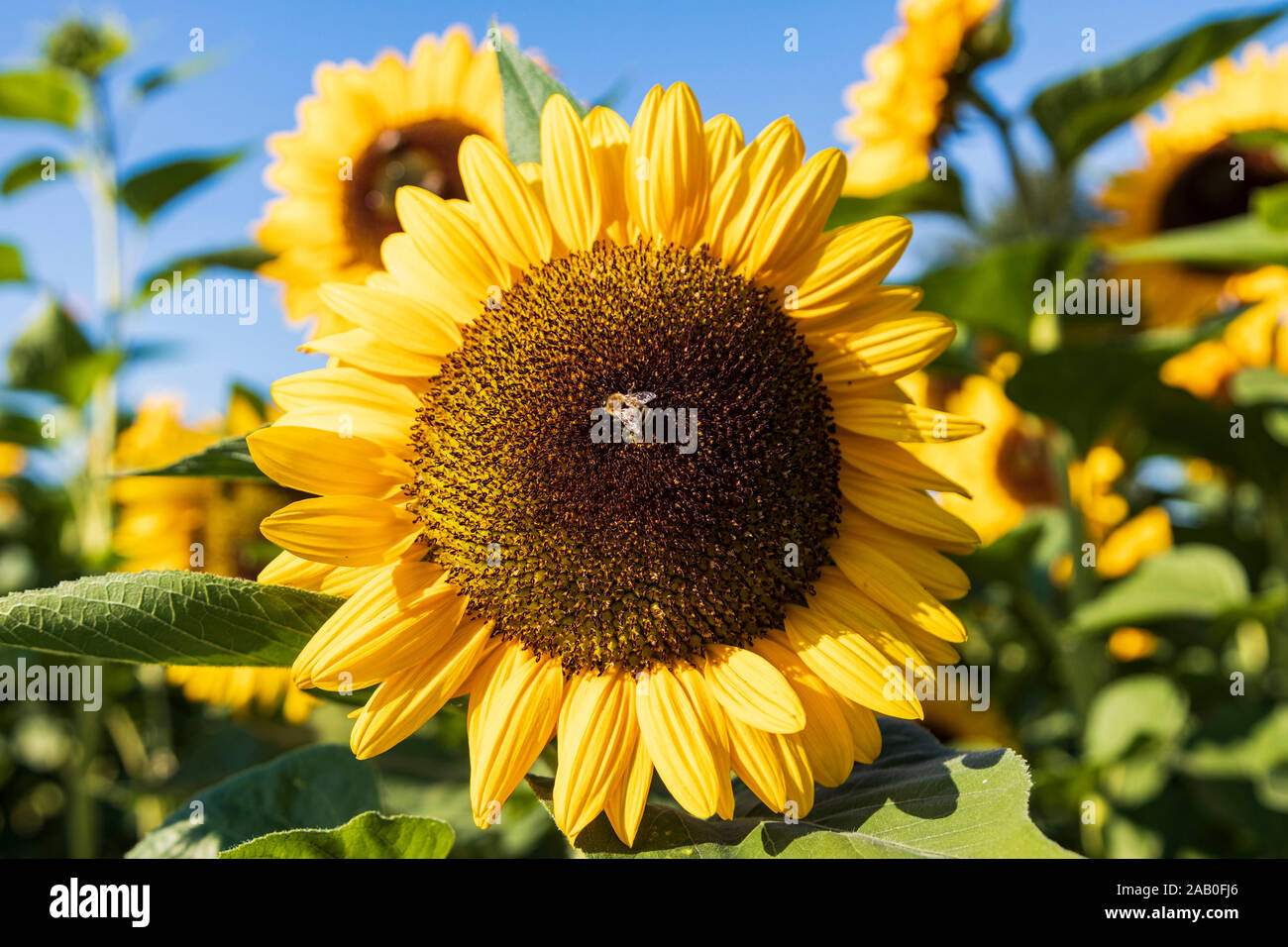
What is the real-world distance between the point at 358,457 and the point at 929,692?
809 millimetres

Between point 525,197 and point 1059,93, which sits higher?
point 1059,93

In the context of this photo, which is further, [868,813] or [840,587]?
[840,587]

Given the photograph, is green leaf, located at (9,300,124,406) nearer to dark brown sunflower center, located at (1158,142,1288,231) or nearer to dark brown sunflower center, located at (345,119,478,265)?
dark brown sunflower center, located at (345,119,478,265)

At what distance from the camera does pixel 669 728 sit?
1.25 metres

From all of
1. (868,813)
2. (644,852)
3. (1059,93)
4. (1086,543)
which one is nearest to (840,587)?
(868,813)

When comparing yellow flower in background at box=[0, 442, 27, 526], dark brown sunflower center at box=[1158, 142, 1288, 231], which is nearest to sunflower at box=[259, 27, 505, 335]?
dark brown sunflower center at box=[1158, 142, 1288, 231]

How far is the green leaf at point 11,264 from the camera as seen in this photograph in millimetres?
3695

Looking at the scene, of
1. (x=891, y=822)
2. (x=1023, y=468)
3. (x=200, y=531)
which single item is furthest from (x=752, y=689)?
(x=1023, y=468)

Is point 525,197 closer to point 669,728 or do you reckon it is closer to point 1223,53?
point 669,728

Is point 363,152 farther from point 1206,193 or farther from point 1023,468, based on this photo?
point 1206,193

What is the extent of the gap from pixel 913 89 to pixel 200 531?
10.2ft

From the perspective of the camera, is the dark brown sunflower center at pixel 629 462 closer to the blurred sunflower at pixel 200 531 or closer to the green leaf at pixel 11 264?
the blurred sunflower at pixel 200 531

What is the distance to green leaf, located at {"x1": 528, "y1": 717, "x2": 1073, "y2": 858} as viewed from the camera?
1.07m

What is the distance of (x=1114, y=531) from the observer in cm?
436
